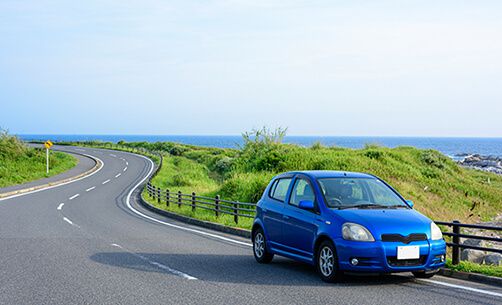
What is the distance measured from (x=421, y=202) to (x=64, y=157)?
4643cm

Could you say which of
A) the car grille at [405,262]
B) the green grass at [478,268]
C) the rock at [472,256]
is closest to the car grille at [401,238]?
the car grille at [405,262]

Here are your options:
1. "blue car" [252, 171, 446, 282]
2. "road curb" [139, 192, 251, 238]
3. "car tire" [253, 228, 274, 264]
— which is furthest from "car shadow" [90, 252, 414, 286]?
"road curb" [139, 192, 251, 238]

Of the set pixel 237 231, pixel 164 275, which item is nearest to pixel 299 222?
pixel 164 275

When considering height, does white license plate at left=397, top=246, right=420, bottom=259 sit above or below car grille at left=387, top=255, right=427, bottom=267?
above

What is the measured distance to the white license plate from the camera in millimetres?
8383

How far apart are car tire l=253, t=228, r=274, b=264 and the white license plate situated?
3034mm

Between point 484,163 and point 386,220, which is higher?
point 386,220

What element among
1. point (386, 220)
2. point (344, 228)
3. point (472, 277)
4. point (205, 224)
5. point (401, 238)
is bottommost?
point (205, 224)

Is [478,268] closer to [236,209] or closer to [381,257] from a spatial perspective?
[381,257]

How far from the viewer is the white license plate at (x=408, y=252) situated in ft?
27.5

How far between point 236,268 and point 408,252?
10.8 feet

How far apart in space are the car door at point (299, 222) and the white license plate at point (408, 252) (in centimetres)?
140

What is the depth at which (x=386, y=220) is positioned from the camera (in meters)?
8.61

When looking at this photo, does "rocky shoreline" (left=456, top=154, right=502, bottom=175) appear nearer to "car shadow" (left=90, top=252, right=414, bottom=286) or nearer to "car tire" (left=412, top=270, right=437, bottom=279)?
"car shadow" (left=90, top=252, right=414, bottom=286)
